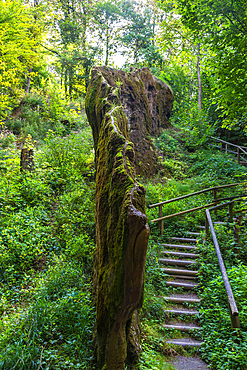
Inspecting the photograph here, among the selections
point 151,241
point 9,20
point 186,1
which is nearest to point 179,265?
point 151,241

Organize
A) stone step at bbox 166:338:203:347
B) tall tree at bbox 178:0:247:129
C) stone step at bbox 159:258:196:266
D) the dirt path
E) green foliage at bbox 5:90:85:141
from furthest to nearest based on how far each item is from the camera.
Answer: green foliage at bbox 5:90:85:141
stone step at bbox 159:258:196:266
tall tree at bbox 178:0:247:129
stone step at bbox 166:338:203:347
the dirt path

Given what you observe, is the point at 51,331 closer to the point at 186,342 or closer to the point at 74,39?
the point at 186,342

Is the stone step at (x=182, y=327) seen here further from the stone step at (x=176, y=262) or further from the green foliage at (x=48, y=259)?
the stone step at (x=176, y=262)

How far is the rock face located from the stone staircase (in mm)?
Result: 3899

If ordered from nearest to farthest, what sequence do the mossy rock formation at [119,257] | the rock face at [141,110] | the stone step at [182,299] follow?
the mossy rock formation at [119,257] → the stone step at [182,299] → the rock face at [141,110]

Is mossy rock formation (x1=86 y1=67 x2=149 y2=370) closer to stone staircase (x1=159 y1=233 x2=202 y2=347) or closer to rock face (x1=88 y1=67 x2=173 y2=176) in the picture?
stone staircase (x1=159 y1=233 x2=202 y2=347)

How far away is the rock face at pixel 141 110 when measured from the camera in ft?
34.1

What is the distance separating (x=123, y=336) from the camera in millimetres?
2846

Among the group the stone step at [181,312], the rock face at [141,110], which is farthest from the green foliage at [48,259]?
the rock face at [141,110]

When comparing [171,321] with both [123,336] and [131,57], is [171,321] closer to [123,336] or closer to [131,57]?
[123,336]

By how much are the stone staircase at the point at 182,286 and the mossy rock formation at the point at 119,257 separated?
1.30 meters

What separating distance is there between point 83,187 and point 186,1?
5610 mm

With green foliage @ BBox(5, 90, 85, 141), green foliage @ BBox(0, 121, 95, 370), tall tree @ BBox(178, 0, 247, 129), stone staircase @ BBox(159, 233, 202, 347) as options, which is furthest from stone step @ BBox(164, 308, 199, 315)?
green foliage @ BBox(5, 90, 85, 141)

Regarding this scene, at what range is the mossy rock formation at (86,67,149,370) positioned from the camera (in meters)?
2.42
